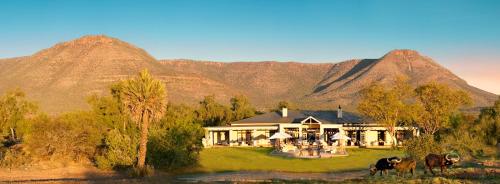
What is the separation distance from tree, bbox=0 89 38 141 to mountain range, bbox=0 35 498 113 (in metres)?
28.7

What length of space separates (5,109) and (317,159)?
138 ft

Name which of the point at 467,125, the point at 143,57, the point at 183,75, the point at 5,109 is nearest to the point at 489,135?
the point at 467,125

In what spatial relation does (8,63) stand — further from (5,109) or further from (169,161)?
(169,161)

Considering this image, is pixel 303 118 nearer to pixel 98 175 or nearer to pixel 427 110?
pixel 427 110

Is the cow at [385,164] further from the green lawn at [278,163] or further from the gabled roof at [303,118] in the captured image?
the gabled roof at [303,118]

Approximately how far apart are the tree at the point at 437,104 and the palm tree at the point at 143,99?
34716 millimetres

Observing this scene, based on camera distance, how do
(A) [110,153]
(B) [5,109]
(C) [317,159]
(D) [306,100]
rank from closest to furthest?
(A) [110,153] < (C) [317,159] < (B) [5,109] < (D) [306,100]

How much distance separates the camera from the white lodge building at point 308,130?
2416 inches

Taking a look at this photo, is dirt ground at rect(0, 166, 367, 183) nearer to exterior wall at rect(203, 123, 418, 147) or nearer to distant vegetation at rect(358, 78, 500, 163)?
exterior wall at rect(203, 123, 418, 147)

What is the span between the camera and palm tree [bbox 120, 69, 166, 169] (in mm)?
34438

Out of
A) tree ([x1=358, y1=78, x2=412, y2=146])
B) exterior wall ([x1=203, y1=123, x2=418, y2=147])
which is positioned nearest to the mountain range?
exterior wall ([x1=203, y1=123, x2=418, y2=147])

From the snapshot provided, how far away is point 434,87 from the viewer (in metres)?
61.1

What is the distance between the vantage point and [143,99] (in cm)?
3462

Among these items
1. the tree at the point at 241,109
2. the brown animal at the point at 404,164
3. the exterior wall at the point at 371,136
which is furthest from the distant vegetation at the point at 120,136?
the tree at the point at 241,109
